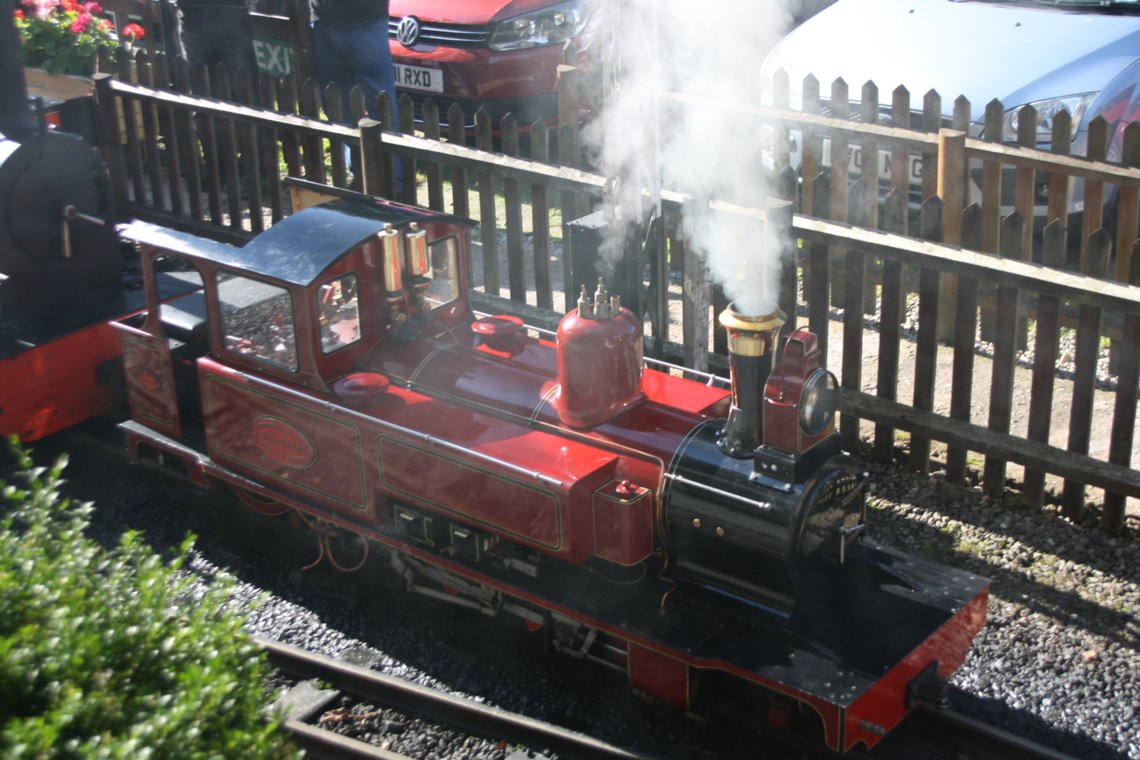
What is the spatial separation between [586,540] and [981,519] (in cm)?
218

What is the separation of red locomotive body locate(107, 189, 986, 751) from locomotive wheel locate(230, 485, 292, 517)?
0.30m

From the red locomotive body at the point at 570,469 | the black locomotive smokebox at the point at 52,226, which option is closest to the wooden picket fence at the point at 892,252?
the red locomotive body at the point at 570,469

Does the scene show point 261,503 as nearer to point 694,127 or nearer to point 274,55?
point 694,127

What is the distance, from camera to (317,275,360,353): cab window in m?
5.14

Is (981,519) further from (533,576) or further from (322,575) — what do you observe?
(322,575)

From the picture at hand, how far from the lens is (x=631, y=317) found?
4.83 meters

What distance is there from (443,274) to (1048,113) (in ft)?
12.3

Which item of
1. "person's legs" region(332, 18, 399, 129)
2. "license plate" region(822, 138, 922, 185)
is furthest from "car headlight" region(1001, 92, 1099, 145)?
"person's legs" region(332, 18, 399, 129)

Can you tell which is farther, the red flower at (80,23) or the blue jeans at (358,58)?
the red flower at (80,23)

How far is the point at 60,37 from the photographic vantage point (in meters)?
11.4

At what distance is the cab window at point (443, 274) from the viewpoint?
5.54m

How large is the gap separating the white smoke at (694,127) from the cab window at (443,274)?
2.38 feet

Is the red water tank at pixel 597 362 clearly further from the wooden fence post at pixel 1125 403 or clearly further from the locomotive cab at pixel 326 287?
the wooden fence post at pixel 1125 403

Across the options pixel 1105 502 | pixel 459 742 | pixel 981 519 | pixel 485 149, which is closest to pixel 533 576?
pixel 459 742
